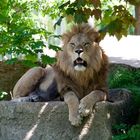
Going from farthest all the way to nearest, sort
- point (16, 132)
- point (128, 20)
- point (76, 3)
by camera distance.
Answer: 1. point (16, 132)
2. point (128, 20)
3. point (76, 3)

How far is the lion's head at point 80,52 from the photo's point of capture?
6090mm

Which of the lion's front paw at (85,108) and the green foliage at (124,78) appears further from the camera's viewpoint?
the green foliage at (124,78)

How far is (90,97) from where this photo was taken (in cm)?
593

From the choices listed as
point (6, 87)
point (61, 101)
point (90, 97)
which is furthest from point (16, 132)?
point (6, 87)

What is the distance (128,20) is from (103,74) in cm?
163

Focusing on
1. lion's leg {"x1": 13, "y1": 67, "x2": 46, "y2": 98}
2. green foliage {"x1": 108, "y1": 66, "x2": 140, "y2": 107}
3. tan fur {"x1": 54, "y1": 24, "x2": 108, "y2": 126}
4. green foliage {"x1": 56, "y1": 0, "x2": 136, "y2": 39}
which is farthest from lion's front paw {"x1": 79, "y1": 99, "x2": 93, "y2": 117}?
green foliage {"x1": 108, "y1": 66, "x2": 140, "y2": 107}

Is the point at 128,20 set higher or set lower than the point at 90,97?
higher

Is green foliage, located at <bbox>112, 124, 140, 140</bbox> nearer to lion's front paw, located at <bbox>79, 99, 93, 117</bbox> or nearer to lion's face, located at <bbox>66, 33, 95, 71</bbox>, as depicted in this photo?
lion's front paw, located at <bbox>79, 99, 93, 117</bbox>

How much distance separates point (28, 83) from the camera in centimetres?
709

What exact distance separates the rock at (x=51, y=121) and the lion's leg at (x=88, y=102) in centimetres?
8

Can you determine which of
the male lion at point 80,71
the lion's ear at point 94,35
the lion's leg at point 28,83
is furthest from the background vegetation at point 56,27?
the lion's leg at point 28,83

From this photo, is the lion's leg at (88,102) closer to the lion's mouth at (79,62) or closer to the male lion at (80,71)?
the male lion at (80,71)

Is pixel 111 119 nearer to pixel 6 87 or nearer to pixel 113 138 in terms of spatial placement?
pixel 113 138

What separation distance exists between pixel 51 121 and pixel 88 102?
0.58 meters
